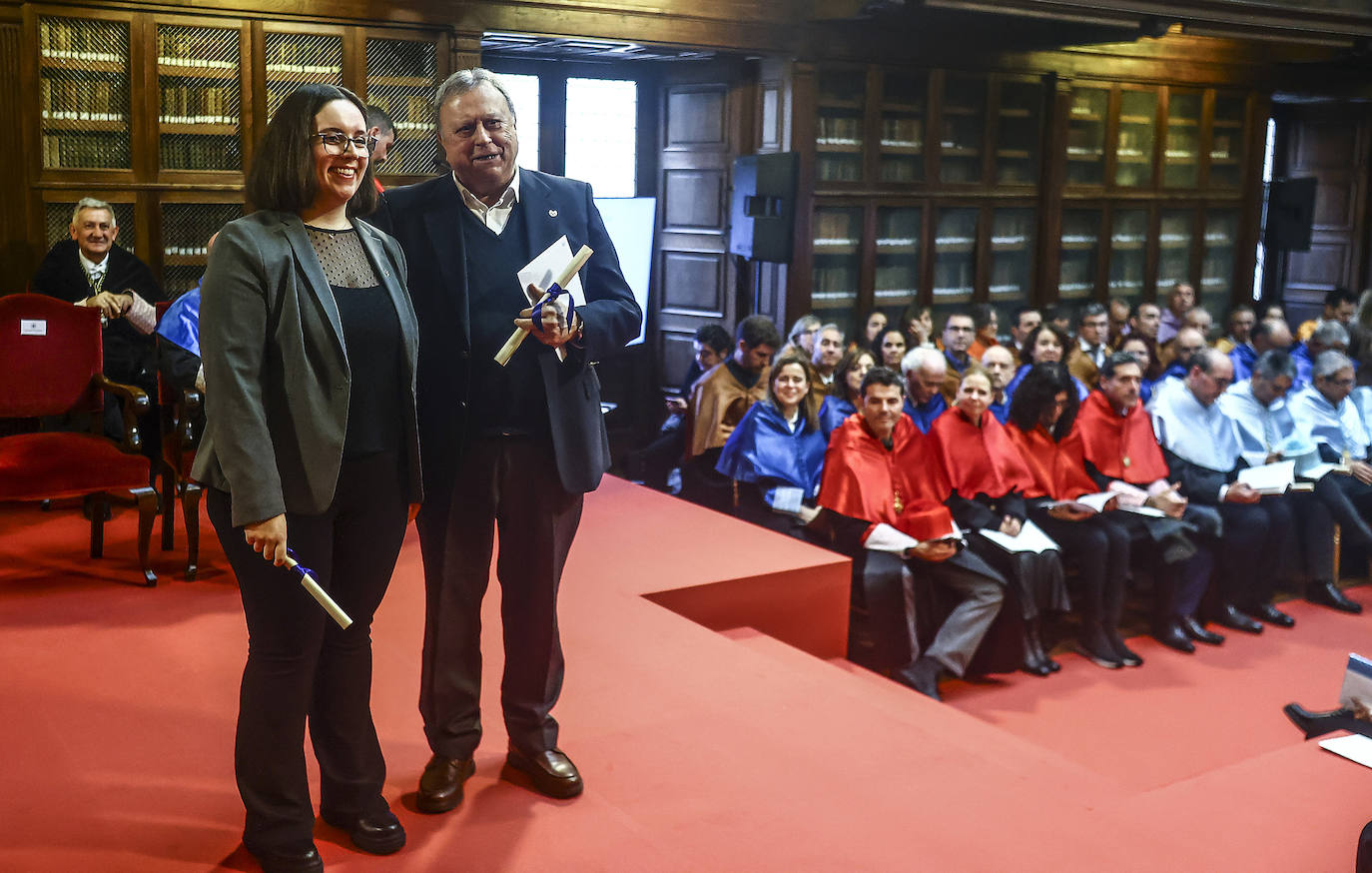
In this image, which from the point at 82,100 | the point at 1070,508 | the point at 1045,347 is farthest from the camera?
the point at 1045,347

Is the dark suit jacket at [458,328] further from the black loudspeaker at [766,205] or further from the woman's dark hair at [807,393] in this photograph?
the black loudspeaker at [766,205]

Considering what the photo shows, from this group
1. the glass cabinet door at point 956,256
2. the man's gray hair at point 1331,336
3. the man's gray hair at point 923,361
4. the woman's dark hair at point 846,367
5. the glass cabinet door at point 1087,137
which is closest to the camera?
the man's gray hair at point 923,361

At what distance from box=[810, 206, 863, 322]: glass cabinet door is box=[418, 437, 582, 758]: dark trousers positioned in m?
5.63

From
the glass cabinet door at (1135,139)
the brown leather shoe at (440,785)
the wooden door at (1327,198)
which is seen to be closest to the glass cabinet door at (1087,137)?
the glass cabinet door at (1135,139)

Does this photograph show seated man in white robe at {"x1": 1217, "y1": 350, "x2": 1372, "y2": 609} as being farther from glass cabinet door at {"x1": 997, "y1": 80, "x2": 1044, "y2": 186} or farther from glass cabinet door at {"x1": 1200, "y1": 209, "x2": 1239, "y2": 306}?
glass cabinet door at {"x1": 1200, "y1": 209, "x2": 1239, "y2": 306}

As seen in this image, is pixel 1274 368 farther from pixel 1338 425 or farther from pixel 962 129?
pixel 962 129

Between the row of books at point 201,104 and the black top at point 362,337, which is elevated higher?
the row of books at point 201,104

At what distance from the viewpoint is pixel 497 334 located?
2.36 m

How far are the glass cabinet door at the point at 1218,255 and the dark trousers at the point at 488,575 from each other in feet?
28.2

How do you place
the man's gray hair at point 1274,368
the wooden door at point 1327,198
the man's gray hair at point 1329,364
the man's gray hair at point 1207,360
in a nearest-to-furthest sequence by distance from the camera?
the man's gray hair at point 1207,360 → the man's gray hair at point 1274,368 → the man's gray hair at point 1329,364 → the wooden door at point 1327,198

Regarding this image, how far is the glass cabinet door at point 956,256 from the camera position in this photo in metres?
8.52

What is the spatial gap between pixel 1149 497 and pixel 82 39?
4920 millimetres

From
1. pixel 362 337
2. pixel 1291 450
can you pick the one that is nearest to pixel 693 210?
pixel 1291 450

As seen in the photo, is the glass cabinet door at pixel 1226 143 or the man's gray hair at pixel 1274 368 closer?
the man's gray hair at pixel 1274 368
